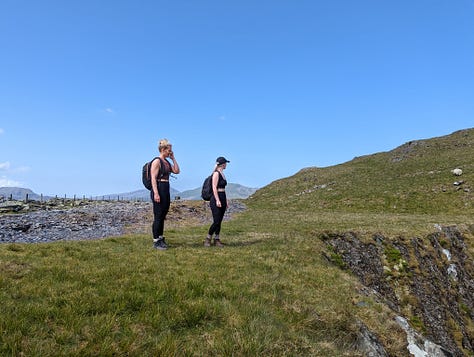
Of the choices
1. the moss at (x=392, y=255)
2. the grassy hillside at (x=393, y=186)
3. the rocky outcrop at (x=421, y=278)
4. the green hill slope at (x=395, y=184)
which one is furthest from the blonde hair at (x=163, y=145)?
the green hill slope at (x=395, y=184)

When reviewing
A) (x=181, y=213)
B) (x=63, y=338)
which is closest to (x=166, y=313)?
(x=63, y=338)

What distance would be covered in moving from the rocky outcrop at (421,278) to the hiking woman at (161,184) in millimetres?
8112

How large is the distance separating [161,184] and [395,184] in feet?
145

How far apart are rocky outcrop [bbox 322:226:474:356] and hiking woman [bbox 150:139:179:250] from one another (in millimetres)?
8112

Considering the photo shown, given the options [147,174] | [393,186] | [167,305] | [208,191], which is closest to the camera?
[167,305]

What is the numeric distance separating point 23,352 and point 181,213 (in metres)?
25.6

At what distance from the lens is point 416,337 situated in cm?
920

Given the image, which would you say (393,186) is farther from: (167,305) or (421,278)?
(167,305)

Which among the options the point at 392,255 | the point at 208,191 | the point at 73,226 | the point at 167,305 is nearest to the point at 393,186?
the point at 392,255

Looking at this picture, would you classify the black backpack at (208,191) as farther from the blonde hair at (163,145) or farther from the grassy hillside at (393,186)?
the grassy hillside at (393,186)

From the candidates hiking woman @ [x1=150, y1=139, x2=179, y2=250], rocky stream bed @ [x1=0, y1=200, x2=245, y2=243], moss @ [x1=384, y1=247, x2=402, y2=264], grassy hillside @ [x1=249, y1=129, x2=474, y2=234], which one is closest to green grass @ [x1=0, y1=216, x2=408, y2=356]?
hiking woman @ [x1=150, y1=139, x2=179, y2=250]

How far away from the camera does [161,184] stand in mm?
12336

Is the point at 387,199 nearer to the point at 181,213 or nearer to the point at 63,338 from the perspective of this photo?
the point at 181,213

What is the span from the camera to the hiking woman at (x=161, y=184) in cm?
1218
